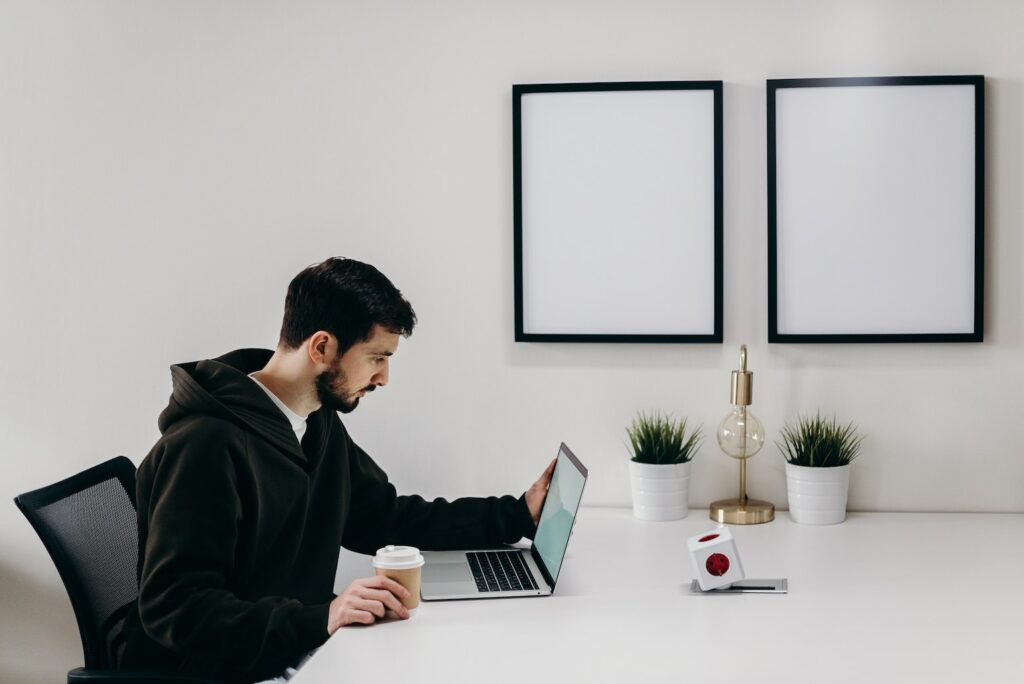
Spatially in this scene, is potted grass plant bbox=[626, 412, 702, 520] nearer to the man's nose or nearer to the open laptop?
the open laptop

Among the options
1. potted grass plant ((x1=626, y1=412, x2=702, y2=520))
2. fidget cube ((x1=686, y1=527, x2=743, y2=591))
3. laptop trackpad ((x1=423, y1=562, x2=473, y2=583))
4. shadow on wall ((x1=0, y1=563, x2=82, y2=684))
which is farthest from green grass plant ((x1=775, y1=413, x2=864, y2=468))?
shadow on wall ((x1=0, y1=563, x2=82, y2=684))

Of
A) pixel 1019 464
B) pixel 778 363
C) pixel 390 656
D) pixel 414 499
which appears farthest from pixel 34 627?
pixel 1019 464

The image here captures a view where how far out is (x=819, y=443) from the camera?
199cm

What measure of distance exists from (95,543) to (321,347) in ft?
1.92

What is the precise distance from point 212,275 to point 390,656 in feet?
4.14

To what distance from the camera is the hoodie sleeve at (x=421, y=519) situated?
1.81 metres

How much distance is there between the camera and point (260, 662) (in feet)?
4.44

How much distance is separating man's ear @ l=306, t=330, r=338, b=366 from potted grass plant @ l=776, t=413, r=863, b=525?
41.5 inches

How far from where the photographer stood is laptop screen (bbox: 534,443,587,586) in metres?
1.56

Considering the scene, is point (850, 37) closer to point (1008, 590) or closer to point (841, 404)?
point (841, 404)

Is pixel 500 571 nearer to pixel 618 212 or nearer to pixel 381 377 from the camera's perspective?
pixel 381 377

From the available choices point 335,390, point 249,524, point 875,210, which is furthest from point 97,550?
point 875,210

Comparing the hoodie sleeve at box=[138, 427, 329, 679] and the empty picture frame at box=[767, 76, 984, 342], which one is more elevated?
the empty picture frame at box=[767, 76, 984, 342]

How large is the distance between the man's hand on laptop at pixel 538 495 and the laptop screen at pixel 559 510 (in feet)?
0.04
